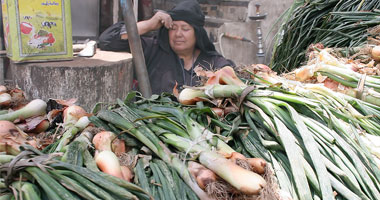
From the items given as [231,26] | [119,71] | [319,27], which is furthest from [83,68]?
[231,26]

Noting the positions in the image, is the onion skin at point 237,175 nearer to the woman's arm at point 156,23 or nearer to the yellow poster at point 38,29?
the yellow poster at point 38,29

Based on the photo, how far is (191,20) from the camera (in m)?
3.43

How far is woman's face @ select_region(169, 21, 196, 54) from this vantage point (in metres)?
3.39

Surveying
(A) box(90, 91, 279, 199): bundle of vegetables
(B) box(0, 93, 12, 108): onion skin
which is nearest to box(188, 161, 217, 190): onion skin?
(A) box(90, 91, 279, 199): bundle of vegetables

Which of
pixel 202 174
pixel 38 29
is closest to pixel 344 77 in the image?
pixel 202 174

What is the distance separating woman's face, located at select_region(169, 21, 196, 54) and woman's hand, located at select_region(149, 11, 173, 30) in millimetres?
53

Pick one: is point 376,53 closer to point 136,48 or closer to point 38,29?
point 136,48

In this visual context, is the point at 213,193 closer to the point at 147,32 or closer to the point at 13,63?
the point at 13,63

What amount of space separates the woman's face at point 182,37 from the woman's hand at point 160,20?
0.17ft

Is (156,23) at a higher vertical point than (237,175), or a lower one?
higher

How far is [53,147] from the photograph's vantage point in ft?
3.82

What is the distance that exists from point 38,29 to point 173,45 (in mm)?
1426

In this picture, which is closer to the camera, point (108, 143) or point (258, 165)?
point (258, 165)

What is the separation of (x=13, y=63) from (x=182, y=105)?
60.8 inches
